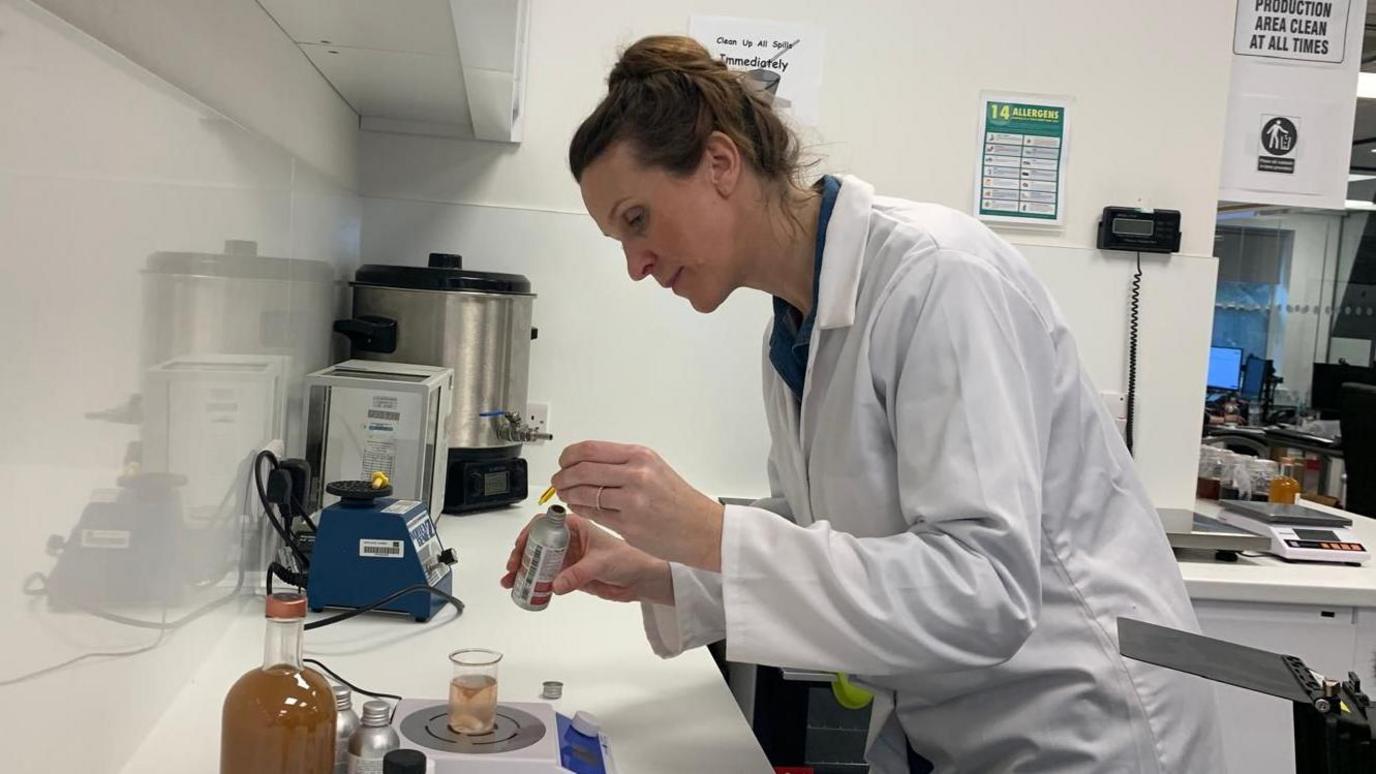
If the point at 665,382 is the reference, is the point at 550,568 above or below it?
below

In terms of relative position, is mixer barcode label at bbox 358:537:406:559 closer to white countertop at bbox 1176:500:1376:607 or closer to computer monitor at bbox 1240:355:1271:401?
white countertop at bbox 1176:500:1376:607

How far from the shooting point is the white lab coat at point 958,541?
3.09ft

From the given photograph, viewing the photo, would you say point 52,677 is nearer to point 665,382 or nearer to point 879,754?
point 879,754

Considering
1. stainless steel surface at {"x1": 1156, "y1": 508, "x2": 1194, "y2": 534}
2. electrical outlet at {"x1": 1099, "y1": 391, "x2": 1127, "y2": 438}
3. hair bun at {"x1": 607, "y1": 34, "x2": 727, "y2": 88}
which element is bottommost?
stainless steel surface at {"x1": 1156, "y1": 508, "x2": 1194, "y2": 534}

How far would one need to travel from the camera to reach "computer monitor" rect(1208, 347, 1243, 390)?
19.5 feet

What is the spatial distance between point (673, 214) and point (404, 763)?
0.65 m

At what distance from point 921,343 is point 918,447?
0.10m

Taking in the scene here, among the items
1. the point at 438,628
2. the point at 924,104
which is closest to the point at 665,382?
the point at 924,104

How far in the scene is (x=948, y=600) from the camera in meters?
0.93

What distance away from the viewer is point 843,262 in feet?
3.59

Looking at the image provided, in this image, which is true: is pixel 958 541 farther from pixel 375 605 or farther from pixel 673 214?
pixel 375 605

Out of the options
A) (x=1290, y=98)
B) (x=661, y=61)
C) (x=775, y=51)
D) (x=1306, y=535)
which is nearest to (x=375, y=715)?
(x=661, y=61)

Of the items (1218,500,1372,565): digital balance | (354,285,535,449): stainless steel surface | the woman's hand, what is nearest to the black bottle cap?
the woman's hand

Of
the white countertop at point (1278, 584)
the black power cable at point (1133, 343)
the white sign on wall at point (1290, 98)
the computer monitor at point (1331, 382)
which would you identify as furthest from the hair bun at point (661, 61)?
the computer monitor at point (1331, 382)
